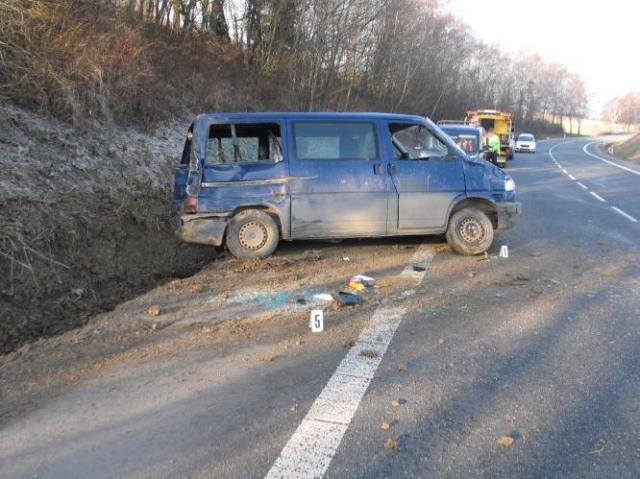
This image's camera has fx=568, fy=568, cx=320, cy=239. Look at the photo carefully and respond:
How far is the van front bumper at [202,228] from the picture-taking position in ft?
24.1

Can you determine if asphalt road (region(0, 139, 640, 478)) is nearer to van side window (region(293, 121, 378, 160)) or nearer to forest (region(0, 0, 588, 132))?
van side window (region(293, 121, 378, 160))

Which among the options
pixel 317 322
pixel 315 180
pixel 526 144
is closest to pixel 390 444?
pixel 317 322

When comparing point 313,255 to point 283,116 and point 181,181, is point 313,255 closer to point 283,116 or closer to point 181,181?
point 283,116

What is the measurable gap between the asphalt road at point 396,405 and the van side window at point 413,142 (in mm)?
2491

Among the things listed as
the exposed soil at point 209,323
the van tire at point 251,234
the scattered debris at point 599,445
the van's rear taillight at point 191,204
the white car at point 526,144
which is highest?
the white car at point 526,144

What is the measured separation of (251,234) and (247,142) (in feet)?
4.01

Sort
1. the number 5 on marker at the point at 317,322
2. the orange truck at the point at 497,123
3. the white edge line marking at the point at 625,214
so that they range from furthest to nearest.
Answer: the orange truck at the point at 497,123 → the white edge line marking at the point at 625,214 → the number 5 on marker at the point at 317,322

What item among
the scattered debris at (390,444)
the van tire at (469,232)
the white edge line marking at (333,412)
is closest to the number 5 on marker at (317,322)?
the white edge line marking at (333,412)

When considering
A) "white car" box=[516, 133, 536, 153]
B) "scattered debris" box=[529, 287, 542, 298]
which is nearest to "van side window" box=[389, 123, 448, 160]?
"scattered debris" box=[529, 287, 542, 298]

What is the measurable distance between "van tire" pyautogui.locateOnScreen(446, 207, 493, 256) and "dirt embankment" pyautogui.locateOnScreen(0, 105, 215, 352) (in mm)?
3482

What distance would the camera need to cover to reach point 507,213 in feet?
26.7

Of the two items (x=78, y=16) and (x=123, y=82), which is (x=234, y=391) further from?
(x=78, y=16)

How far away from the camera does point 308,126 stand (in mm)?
7566

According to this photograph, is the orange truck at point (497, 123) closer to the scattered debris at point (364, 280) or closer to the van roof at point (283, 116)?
the van roof at point (283, 116)
